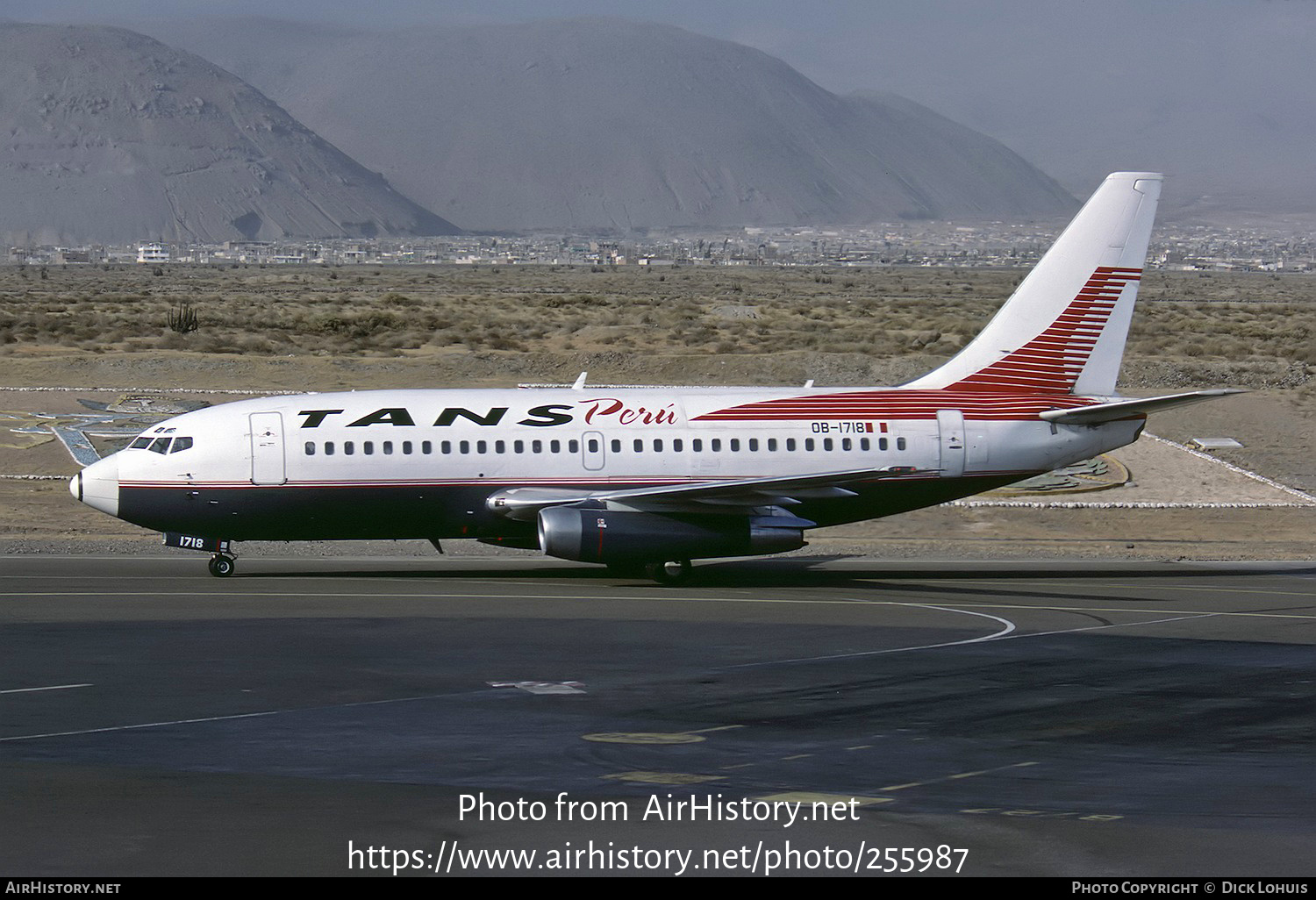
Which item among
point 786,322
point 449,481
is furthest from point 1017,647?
point 786,322

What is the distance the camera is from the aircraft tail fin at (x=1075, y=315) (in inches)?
1436

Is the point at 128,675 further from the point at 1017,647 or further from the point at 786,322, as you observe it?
the point at 786,322

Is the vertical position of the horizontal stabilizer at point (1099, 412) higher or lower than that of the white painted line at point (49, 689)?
higher

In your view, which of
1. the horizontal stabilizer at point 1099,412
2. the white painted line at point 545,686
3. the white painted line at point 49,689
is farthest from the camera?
the horizontal stabilizer at point 1099,412

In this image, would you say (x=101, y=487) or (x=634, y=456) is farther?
(x=634, y=456)

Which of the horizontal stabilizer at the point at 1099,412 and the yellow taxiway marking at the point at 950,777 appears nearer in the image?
the yellow taxiway marking at the point at 950,777

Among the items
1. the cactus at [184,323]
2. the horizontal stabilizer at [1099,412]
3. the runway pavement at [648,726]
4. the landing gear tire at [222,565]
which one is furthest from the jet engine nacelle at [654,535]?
the cactus at [184,323]

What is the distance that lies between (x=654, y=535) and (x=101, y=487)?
35.1 ft

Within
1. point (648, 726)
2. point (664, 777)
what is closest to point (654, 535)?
point (648, 726)

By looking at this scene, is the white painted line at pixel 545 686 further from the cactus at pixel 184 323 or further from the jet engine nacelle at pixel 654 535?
the cactus at pixel 184 323

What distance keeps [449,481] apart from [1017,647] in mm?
12201

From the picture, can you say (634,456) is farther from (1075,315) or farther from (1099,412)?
(1075,315)

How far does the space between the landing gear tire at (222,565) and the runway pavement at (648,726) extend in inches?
31.1

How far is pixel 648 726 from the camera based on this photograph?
64.6ft
